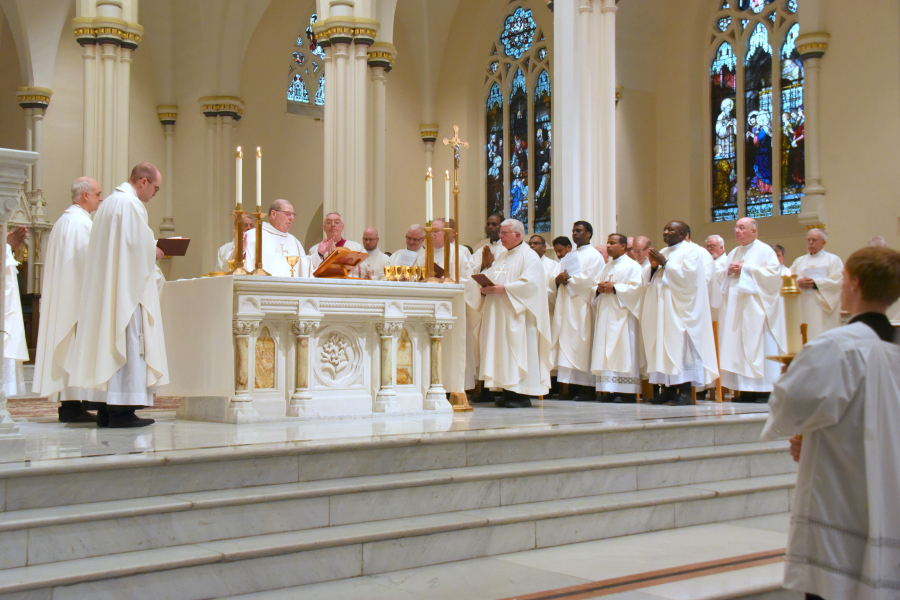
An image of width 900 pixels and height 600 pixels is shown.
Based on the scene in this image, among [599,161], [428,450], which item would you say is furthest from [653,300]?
[428,450]

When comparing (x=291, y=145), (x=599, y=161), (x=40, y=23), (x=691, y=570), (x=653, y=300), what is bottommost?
(x=691, y=570)

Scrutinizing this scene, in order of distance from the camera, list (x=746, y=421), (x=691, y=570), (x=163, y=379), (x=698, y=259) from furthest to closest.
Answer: (x=698, y=259), (x=746, y=421), (x=163, y=379), (x=691, y=570)

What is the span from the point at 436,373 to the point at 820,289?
15.2ft

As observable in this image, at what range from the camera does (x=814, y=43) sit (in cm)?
1382

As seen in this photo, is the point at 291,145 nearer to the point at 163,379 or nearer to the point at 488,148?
the point at 488,148

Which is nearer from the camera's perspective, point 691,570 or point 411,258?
point 691,570

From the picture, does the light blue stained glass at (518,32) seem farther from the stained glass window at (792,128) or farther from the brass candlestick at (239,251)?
the brass candlestick at (239,251)

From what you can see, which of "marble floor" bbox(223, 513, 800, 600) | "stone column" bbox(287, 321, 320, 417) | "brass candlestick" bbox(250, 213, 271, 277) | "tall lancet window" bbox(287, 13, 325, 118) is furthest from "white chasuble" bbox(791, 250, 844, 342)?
"tall lancet window" bbox(287, 13, 325, 118)

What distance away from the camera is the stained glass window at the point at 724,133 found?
15828mm

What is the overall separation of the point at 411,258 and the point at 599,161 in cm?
242

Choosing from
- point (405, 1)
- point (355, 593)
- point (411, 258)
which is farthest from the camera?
point (405, 1)

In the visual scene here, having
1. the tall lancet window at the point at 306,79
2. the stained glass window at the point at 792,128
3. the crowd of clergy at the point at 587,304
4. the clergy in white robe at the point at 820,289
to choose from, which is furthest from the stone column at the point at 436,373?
the tall lancet window at the point at 306,79

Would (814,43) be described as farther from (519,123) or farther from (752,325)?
(752,325)

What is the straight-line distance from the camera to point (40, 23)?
52.0 feet
